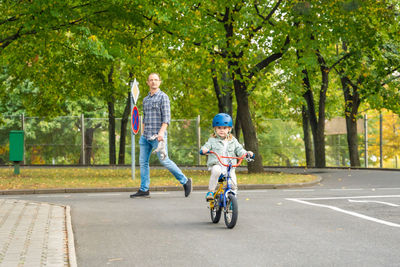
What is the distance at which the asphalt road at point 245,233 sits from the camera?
5.98 m

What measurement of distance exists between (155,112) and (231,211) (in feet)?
12.4

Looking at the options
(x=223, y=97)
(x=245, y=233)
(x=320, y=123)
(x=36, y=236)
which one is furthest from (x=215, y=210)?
(x=223, y=97)

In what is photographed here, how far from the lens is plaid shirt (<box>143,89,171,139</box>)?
1098 cm

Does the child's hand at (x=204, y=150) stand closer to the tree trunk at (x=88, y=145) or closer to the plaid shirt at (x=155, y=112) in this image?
the plaid shirt at (x=155, y=112)

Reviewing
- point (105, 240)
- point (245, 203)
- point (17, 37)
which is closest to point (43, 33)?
point (17, 37)

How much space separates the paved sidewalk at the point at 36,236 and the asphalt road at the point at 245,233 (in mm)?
185

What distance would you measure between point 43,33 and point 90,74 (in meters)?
4.25

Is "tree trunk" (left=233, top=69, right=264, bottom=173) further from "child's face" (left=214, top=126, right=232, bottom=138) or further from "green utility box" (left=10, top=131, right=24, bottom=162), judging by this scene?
"child's face" (left=214, top=126, right=232, bottom=138)

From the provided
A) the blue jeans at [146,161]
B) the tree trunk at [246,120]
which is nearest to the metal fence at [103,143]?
the tree trunk at [246,120]

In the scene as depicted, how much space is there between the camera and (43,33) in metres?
18.8

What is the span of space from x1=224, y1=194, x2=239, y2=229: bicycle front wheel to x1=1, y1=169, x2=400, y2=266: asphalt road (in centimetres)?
10

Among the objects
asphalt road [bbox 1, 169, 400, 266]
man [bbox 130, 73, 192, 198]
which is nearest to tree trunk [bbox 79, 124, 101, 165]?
asphalt road [bbox 1, 169, 400, 266]

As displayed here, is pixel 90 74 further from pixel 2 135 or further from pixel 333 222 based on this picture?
pixel 333 222

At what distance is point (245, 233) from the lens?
7.50 m
